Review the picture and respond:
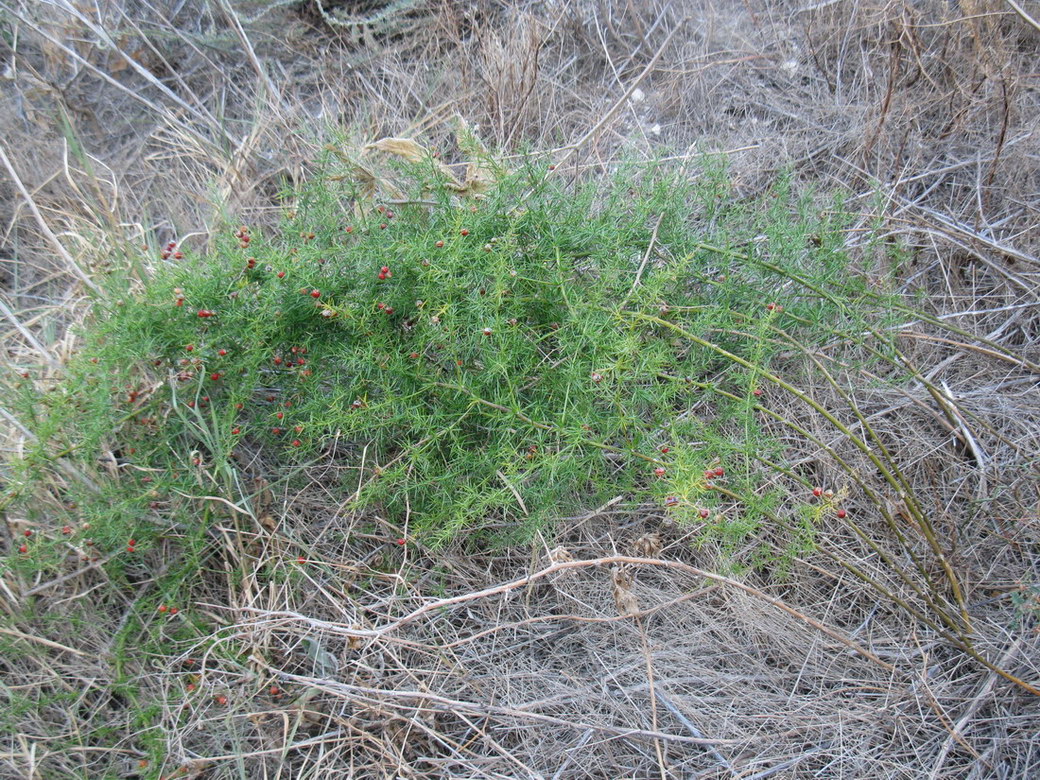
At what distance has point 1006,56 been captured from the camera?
3.14 metres

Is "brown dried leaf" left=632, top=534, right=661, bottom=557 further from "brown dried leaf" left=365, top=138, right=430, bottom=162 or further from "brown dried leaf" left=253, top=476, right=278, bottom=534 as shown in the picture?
"brown dried leaf" left=365, top=138, right=430, bottom=162

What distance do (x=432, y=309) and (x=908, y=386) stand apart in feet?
5.63

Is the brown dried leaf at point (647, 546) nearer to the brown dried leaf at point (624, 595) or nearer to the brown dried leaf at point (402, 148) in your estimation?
the brown dried leaf at point (624, 595)

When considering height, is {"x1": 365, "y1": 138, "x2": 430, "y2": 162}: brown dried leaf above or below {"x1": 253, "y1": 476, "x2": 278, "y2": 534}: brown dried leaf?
above

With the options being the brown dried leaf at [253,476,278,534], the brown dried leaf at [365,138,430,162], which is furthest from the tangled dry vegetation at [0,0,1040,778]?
the brown dried leaf at [365,138,430,162]

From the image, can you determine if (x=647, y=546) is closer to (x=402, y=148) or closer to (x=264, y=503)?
(x=264, y=503)

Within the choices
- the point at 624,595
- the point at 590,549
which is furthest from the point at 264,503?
the point at 624,595

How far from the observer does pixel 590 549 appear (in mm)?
2439

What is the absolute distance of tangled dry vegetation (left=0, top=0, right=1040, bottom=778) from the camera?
2125 millimetres

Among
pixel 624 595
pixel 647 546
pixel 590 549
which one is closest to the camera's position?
pixel 624 595

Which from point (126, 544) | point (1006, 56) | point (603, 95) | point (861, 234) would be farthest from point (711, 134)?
point (126, 544)

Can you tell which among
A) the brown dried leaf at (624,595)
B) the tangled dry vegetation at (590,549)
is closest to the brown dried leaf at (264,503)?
the tangled dry vegetation at (590,549)

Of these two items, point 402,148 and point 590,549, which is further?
point 402,148

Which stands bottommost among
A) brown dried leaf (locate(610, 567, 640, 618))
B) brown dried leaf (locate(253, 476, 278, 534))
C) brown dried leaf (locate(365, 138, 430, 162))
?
brown dried leaf (locate(610, 567, 640, 618))
